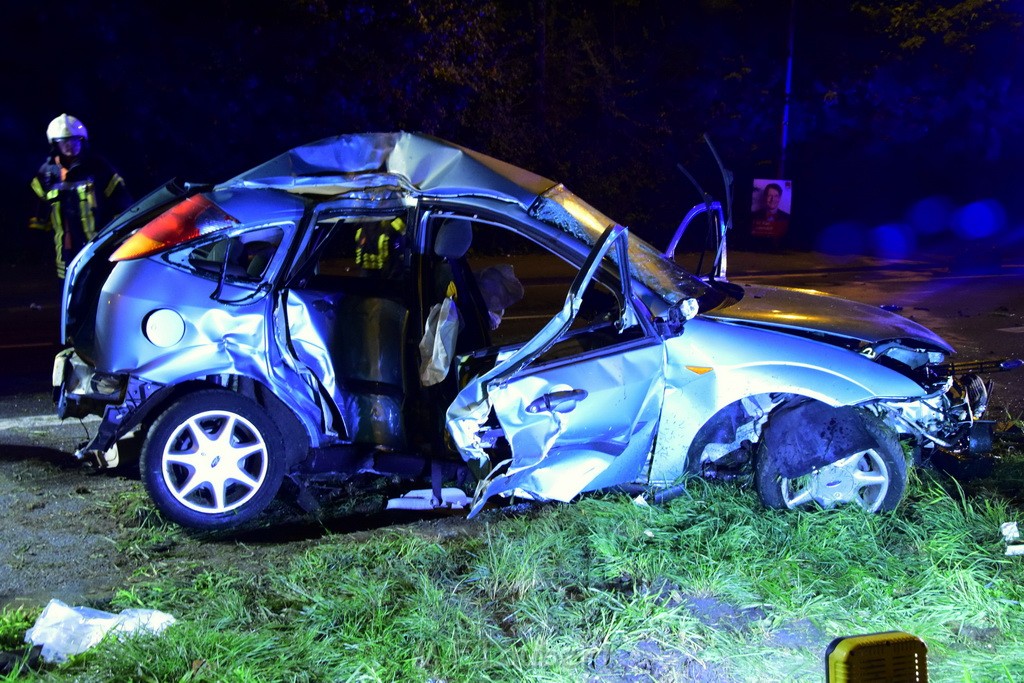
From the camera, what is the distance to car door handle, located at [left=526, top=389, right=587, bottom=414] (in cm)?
425

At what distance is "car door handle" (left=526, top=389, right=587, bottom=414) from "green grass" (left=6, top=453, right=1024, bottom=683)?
0.55 m

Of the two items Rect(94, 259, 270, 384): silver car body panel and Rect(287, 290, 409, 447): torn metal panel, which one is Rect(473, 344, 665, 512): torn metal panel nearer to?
Rect(287, 290, 409, 447): torn metal panel

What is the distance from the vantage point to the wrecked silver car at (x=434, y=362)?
4.34 meters

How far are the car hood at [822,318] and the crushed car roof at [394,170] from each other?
117cm

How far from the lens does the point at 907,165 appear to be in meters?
22.4

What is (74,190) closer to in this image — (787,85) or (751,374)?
(751,374)

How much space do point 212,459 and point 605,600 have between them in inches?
81.0

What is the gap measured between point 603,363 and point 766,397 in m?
0.82

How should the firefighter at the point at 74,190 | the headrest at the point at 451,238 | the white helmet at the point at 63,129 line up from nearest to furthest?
the headrest at the point at 451,238
the white helmet at the point at 63,129
the firefighter at the point at 74,190

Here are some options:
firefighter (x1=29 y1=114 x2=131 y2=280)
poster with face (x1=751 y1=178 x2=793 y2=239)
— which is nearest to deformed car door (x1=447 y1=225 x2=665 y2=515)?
firefighter (x1=29 y1=114 x2=131 y2=280)

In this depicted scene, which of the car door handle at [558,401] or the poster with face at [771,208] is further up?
the poster with face at [771,208]

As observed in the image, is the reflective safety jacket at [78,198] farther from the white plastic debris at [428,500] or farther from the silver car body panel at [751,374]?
the silver car body panel at [751,374]

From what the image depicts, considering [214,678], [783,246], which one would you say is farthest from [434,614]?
[783,246]

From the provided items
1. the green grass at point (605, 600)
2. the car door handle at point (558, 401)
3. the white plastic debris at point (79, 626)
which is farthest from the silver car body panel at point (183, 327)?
the car door handle at point (558, 401)
